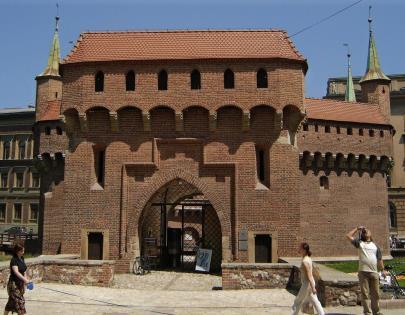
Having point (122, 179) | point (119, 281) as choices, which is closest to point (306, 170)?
point (122, 179)

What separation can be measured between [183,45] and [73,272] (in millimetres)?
9186

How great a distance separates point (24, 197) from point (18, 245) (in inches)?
1794

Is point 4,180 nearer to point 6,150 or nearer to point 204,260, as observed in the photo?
point 6,150

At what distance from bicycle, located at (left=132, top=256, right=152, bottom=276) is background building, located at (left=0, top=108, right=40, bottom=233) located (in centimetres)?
3617

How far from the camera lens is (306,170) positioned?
95.0 ft

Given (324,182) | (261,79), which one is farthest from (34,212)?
(261,79)

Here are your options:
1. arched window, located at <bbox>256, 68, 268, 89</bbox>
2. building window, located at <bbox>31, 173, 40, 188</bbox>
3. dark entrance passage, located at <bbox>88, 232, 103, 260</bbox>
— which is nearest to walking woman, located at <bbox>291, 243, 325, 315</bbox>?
arched window, located at <bbox>256, 68, 268, 89</bbox>

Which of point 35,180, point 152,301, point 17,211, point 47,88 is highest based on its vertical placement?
point 47,88

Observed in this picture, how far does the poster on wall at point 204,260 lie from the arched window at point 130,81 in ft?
21.6

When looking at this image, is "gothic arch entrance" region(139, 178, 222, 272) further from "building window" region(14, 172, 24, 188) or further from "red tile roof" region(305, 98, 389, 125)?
"building window" region(14, 172, 24, 188)

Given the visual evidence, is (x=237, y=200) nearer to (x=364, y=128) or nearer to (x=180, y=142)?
(x=180, y=142)

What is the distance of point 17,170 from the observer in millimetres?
53062

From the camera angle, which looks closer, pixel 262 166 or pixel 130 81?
pixel 262 166

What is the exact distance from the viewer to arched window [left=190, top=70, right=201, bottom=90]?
18.6 meters
